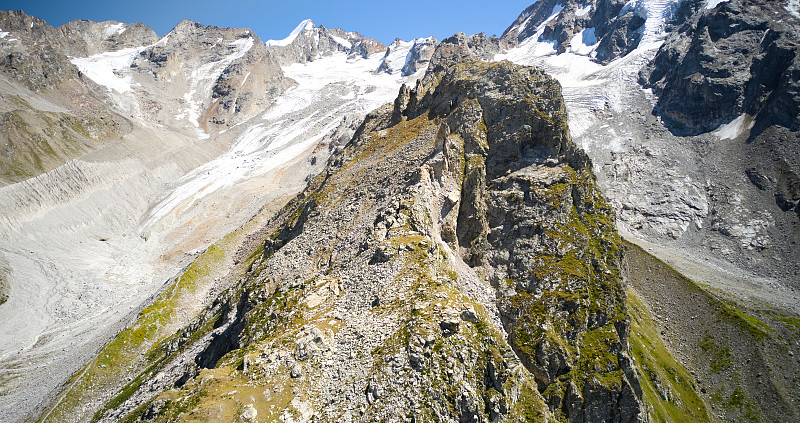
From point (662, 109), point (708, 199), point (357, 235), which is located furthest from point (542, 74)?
point (662, 109)

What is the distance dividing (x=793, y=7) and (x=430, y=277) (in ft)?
766

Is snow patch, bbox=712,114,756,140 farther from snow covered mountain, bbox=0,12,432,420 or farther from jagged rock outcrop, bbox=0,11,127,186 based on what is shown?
jagged rock outcrop, bbox=0,11,127,186

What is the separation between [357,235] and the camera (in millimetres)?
36406

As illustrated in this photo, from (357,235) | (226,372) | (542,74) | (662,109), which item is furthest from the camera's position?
(662,109)

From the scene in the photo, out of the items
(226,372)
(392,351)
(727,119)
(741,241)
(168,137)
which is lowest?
(741,241)

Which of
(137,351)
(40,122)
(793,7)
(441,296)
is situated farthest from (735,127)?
(40,122)

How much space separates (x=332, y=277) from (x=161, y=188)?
151028 millimetres

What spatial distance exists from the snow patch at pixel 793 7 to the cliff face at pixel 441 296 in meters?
194

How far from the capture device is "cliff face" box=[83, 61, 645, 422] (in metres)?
23.4

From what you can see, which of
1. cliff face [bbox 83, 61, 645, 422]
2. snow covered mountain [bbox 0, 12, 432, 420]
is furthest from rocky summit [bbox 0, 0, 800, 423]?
snow covered mountain [bbox 0, 12, 432, 420]

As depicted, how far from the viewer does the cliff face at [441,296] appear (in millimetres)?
23422

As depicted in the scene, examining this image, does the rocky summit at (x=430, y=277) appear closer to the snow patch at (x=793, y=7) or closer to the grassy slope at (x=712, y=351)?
the grassy slope at (x=712, y=351)

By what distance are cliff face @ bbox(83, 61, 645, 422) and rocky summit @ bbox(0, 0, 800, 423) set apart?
0.61ft

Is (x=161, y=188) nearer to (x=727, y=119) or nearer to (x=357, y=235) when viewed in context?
(x=357, y=235)
